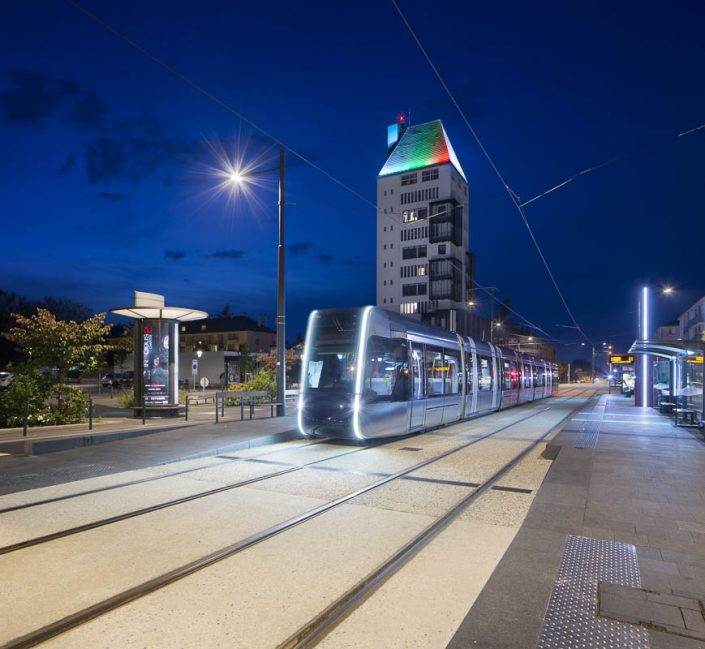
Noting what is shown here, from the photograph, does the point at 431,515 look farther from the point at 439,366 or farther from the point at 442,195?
the point at 442,195

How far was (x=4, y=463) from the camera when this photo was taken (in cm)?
935

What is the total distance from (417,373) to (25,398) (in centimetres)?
1123

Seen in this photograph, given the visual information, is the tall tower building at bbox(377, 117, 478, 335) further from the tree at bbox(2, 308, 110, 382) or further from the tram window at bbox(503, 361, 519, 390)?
the tree at bbox(2, 308, 110, 382)

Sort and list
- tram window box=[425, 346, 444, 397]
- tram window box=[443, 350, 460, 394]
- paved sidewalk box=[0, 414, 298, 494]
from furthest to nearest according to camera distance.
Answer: tram window box=[443, 350, 460, 394]
tram window box=[425, 346, 444, 397]
paved sidewalk box=[0, 414, 298, 494]

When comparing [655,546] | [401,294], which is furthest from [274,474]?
[401,294]

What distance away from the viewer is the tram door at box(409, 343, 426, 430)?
499 inches

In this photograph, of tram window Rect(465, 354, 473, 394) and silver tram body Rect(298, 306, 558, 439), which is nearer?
silver tram body Rect(298, 306, 558, 439)

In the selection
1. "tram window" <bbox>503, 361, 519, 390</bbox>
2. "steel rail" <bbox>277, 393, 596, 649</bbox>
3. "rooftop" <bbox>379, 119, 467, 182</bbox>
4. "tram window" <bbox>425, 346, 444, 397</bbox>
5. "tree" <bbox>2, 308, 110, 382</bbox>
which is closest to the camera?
"steel rail" <bbox>277, 393, 596, 649</bbox>

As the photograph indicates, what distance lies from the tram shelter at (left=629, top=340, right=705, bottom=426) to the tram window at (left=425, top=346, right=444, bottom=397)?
18.3 ft

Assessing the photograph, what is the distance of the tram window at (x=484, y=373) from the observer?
18.5 meters

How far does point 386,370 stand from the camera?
11.7m

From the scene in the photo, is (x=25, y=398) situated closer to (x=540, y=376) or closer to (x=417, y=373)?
(x=417, y=373)

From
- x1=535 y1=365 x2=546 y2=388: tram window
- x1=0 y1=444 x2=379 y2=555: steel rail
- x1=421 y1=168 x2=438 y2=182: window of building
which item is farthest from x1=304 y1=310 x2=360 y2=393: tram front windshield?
x1=421 y1=168 x2=438 y2=182: window of building

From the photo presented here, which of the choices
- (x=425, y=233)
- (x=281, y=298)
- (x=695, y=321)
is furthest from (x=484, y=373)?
(x=425, y=233)
